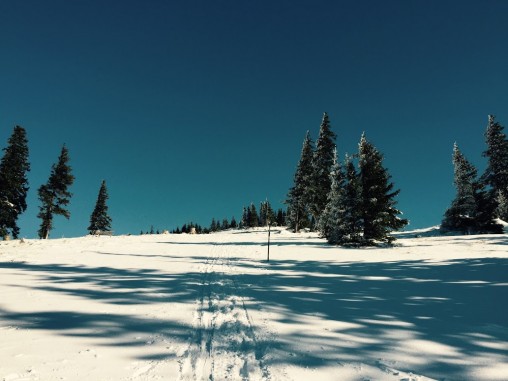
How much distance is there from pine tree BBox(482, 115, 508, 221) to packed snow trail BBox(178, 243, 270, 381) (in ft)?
137

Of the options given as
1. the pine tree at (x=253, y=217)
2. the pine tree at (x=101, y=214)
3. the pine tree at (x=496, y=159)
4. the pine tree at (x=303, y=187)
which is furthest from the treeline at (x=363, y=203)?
the pine tree at (x=253, y=217)

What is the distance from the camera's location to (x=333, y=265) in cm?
1467

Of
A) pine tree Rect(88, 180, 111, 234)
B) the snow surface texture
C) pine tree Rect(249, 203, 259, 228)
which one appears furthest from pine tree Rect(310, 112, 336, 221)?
pine tree Rect(249, 203, 259, 228)

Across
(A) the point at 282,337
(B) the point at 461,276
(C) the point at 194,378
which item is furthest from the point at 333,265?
(C) the point at 194,378

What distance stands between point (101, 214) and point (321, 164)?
44120mm

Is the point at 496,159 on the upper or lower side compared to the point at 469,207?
upper

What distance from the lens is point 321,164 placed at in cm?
4216

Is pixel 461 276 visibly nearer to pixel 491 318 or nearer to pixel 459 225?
pixel 491 318

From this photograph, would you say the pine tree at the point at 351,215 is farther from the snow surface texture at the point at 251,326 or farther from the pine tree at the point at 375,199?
the snow surface texture at the point at 251,326

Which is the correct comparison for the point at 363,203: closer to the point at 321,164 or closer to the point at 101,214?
the point at 321,164

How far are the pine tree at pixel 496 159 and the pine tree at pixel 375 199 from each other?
70.4ft

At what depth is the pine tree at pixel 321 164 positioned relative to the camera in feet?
133

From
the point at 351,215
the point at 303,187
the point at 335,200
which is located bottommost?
the point at 351,215

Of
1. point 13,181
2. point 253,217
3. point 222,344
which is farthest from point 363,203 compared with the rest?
point 253,217
